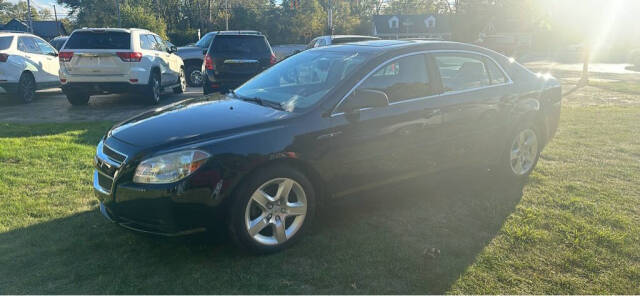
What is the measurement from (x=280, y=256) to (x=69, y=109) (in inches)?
353

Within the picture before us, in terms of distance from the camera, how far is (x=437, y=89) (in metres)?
4.46

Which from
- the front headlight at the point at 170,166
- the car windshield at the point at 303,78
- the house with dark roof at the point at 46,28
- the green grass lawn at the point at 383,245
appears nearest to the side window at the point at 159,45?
the green grass lawn at the point at 383,245

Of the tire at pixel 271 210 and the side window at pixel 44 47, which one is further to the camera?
the side window at pixel 44 47

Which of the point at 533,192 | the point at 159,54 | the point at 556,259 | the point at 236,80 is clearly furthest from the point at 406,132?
the point at 159,54

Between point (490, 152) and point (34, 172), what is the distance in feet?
16.7

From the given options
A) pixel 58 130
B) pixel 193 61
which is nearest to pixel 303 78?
pixel 58 130

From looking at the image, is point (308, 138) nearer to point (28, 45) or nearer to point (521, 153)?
point (521, 153)

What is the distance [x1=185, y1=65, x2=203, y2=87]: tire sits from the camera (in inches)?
607

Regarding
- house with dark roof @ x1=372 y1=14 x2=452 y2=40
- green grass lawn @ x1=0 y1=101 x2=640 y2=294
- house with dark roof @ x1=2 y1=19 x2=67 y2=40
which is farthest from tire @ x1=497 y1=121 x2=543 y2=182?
house with dark roof @ x1=2 y1=19 x2=67 y2=40

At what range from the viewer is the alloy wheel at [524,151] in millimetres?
5246

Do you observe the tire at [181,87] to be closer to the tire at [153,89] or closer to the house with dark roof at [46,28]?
the tire at [153,89]

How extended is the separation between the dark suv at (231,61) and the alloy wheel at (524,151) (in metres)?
6.88

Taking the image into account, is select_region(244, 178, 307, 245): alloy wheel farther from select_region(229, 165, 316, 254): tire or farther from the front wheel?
the front wheel

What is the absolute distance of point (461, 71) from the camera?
15.8 ft
